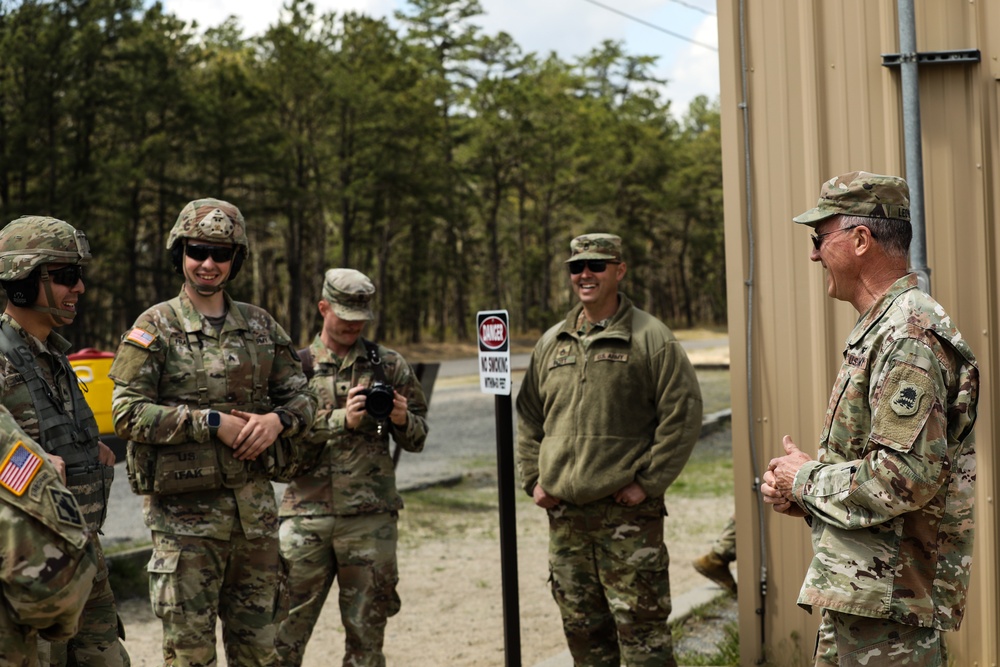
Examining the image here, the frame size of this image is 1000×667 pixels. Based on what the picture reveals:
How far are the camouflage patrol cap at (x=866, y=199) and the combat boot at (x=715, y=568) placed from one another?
4.06 m

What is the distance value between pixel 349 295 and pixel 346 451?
0.77 metres

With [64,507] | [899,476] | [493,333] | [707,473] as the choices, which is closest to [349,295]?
[493,333]

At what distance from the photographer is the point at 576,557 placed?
193 inches

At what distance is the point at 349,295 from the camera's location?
513 centimetres

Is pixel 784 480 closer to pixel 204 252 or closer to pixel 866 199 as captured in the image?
pixel 866 199

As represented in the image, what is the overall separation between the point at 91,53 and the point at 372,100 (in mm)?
10794

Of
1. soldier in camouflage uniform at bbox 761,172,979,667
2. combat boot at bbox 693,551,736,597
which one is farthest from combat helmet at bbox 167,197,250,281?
combat boot at bbox 693,551,736,597

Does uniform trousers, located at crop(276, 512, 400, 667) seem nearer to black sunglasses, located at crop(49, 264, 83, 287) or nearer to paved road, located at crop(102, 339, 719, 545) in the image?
black sunglasses, located at crop(49, 264, 83, 287)

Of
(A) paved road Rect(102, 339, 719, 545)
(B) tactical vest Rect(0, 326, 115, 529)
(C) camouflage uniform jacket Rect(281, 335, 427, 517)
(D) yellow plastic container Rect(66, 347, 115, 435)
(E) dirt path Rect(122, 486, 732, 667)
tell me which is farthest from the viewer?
(A) paved road Rect(102, 339, 719, 545)

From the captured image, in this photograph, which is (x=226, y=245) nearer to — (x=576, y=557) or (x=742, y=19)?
(x=576, y=557)

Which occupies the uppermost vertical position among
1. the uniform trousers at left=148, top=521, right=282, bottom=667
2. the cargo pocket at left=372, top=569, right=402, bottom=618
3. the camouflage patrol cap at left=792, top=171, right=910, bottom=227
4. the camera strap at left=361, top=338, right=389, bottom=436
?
the camouflage patrol cap at left=792, top=171, right=910, bottom=227

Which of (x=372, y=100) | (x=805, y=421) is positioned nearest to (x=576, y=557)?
(x=805, y=421)

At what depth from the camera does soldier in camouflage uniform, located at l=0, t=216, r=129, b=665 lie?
3342 mm

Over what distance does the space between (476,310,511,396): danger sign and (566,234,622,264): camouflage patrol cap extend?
1.96 feet
